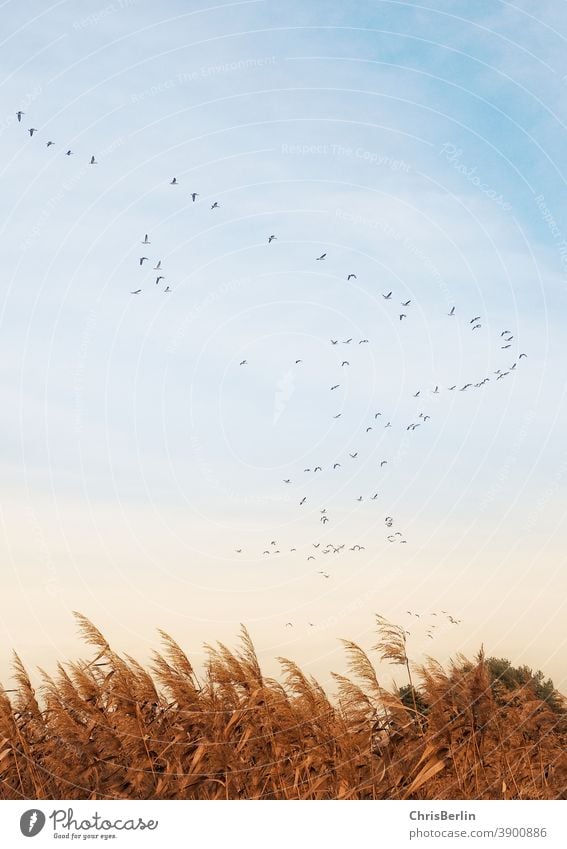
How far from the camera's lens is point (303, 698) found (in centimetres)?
1406

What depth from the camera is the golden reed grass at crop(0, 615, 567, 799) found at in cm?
1312
